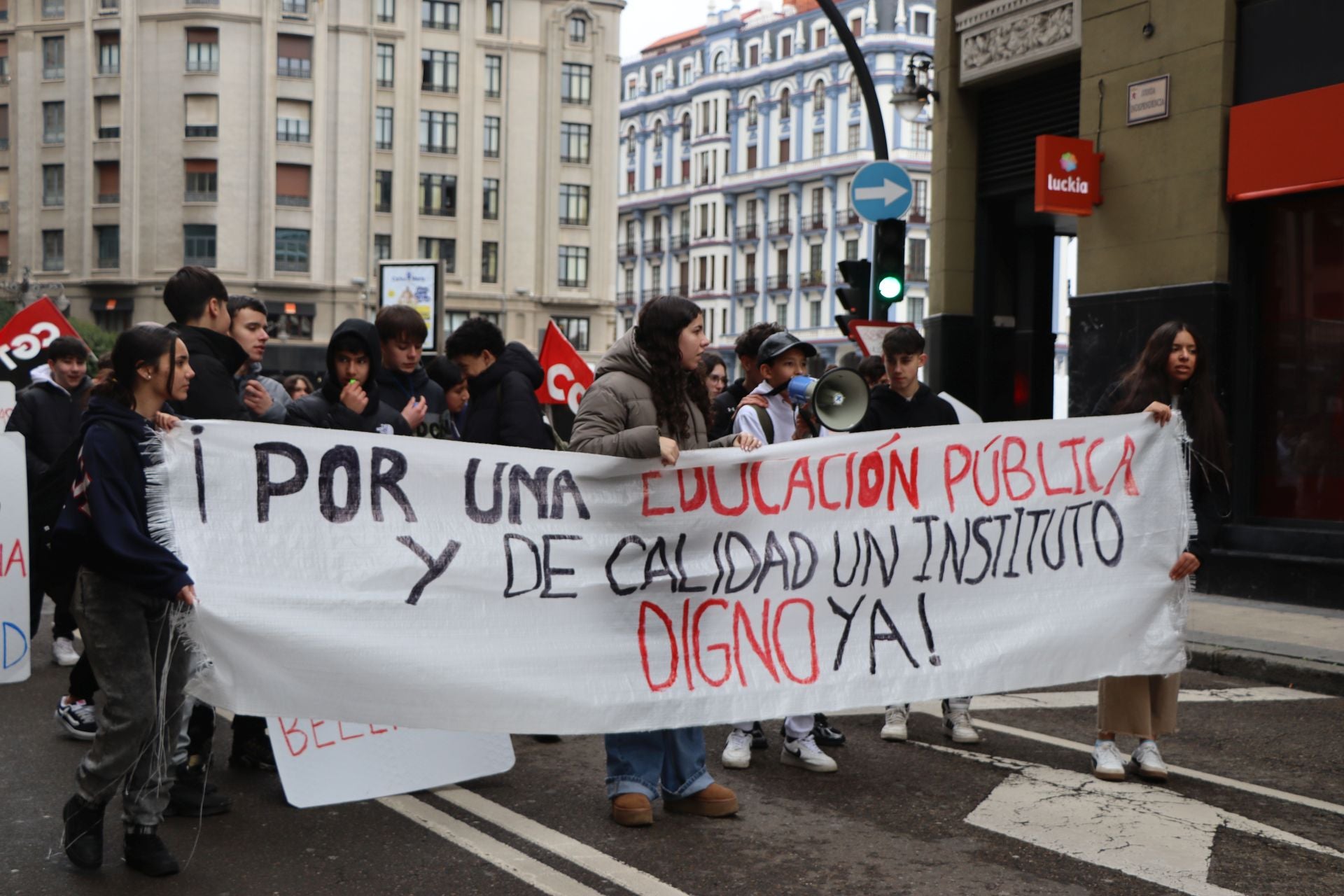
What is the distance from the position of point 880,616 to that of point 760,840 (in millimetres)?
1019

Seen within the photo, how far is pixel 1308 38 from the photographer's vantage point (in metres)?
11.8

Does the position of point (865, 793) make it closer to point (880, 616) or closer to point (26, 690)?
point (880, 616)

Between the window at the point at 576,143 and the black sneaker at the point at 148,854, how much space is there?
203ft

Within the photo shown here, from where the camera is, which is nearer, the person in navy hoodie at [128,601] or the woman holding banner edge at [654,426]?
the person in navy hoodie at [128,601]

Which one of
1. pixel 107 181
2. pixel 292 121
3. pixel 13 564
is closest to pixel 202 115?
pixel 292 121

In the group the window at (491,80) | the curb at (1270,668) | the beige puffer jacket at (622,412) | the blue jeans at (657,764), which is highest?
the window at (491,80)

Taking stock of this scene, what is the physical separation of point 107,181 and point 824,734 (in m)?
60.4

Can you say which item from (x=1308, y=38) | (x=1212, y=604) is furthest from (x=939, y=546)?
(x=1308, y=38)

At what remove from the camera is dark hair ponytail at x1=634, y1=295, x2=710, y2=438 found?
539cm

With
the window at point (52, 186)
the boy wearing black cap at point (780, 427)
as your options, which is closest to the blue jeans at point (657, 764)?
the boy wearing black cap at point (780, 427)

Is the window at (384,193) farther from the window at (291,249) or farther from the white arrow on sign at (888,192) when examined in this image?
the white arrow on sign at (888,192)

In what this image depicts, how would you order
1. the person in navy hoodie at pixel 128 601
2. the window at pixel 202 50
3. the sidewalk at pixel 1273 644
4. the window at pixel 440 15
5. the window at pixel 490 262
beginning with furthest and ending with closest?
1. the window at pixel 490 262
2. the window at pixel 440 15
3. the window at pixel 202 50
4. the sidewalk at pixel 1273 644
5. the person in navy hoodie at pixel 128 601

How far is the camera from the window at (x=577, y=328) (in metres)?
64.4

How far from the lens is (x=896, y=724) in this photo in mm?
6859
